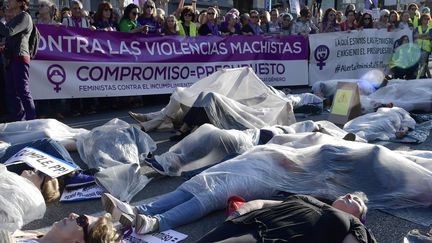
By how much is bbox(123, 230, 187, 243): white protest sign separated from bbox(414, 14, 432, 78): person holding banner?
30.7ft

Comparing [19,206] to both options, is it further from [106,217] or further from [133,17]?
[133,17]

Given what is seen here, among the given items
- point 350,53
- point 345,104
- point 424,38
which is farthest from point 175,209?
point 424,38

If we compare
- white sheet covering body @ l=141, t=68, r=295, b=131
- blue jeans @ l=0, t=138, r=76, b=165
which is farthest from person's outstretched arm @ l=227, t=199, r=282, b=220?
white sheet covering body @ l=141, t=68, r=295, b=131

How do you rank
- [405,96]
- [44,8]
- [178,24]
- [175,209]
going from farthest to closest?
1. [178,24]
2. [405,96]
3. [44,8]
4. [175,209]

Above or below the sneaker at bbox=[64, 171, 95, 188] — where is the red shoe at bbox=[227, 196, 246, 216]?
above

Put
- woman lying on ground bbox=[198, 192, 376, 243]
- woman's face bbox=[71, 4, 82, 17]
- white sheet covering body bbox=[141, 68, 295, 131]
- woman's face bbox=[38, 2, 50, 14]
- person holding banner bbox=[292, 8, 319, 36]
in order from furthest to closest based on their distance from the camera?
person holding banner bbox=[292, 8, 319, 36] → woman's face bbox=[71, 4, 82, 17] → woman's face bbox=[38, 2, 50, 14] → white sheet covering body bbox=[141, 68, 295, 131] → woman lying on ground bbox=[198, 192, 376, 243]

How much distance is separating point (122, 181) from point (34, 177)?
700 millimetres

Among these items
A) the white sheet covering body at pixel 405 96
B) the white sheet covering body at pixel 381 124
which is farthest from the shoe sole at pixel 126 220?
the white sheet covering body at pixel 405 96

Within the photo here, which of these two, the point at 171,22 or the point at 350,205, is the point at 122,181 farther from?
the point at 171,22

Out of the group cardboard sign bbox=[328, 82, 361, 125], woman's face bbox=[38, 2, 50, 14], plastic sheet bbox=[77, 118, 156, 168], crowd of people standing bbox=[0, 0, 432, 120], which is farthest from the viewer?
crowd of people standing bbox=[0, 0, 432, 120]

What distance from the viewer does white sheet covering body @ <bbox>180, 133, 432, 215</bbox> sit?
353 cm

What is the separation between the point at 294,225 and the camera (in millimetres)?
2658

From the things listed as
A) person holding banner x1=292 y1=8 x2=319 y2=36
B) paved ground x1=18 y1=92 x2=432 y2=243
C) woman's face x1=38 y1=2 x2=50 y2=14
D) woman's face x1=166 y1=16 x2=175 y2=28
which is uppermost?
woman's face x1=38 y1=2 x2=50 y2=14

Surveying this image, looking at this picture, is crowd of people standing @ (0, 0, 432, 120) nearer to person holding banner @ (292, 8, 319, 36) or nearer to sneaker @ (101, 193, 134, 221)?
person holding banner @ (292, 8, 319, 36)
